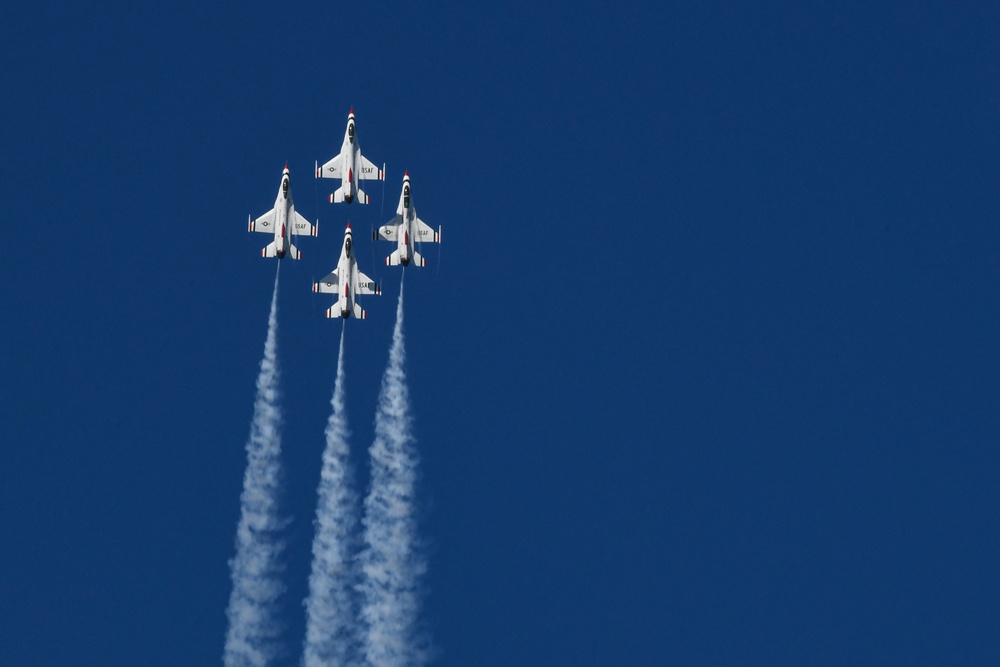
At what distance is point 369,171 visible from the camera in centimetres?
9256

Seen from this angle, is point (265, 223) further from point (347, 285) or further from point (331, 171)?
point (347, 285)

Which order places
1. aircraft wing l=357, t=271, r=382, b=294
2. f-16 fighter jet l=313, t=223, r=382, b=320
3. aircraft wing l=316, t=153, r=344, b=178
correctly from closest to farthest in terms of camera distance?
1. f-16 fighter jet l=313, t=223, r=382, b=320
2. aircraft wing l=357, t=271, r=382, b=294
3. aircraft wing l=316, t=153, r=344, b=178

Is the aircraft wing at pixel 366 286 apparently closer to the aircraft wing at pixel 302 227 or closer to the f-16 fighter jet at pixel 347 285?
the f-16 fighter jet at pixel 347 285

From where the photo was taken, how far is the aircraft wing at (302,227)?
9125 cm

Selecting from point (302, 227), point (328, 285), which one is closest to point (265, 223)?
point (302, 227)

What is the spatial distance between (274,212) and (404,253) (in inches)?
245

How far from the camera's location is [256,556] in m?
85.5

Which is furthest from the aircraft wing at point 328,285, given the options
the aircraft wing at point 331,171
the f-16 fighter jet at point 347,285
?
the aircraft wing at point 331,171

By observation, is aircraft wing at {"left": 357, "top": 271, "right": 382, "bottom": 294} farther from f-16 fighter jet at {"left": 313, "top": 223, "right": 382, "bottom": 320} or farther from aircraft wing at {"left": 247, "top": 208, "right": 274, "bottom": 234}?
aircraft wing at {"left": 247, "top": 208, "right": 274, "bottom": 234}

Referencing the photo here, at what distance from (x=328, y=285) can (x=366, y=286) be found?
179 centimetres

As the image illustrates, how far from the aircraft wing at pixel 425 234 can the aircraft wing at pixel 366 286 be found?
15.4ft

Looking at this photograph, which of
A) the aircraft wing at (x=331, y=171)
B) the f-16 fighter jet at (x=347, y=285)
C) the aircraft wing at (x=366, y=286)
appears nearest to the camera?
the f-16 fighter jet at (x=347, y=285)

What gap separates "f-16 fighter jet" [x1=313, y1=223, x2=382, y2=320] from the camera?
88.5 metres

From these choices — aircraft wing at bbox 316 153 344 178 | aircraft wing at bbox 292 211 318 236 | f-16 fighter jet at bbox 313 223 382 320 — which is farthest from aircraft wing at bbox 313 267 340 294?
aircraft wing at bbox 316 153 344 178
